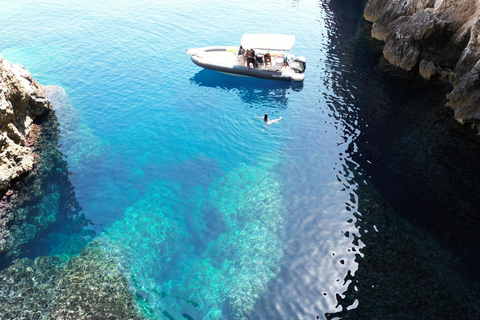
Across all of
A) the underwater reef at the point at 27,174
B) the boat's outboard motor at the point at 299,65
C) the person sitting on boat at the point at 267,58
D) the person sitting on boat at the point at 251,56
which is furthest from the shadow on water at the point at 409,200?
the underwater reef at the point at 27,174

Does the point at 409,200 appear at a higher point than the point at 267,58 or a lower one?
lower

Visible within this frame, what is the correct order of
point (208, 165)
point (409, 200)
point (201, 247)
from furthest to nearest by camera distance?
point (208, 165) → point (409, 200) → point (201, 247)

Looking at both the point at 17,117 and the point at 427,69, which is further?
the point at 427,69

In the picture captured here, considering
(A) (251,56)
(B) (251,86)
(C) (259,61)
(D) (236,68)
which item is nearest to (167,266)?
(B) (251,86)

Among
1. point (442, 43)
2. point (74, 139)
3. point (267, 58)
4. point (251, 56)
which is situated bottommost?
point (74, 139)

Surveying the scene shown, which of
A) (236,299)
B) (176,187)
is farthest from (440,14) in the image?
(236,299)

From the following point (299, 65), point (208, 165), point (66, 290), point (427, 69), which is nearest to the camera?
point (66, 290)

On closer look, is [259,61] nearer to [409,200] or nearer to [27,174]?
[409,200]

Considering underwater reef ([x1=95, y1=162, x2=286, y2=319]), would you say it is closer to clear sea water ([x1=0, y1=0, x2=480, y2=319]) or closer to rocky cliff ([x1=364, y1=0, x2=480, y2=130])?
clear sea water ([x1=0, y1=0, x2=480, y2=319])
